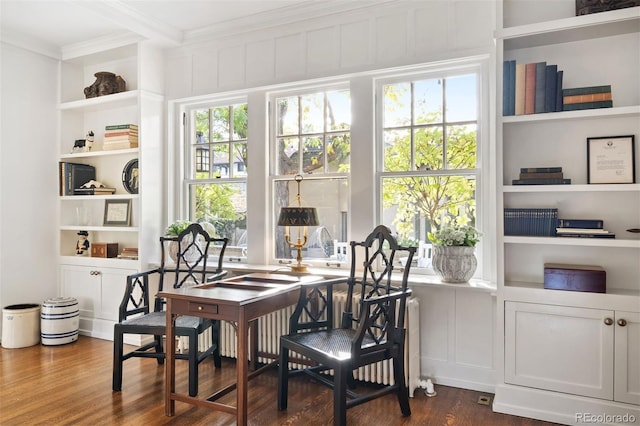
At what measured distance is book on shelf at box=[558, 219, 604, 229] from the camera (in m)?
2.54

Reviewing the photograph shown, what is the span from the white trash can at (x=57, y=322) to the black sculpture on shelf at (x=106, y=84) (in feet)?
6.95

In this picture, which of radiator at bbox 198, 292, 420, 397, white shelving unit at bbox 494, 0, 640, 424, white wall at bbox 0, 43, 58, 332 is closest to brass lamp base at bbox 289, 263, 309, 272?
radiator at bbox 198, 292, 420, 397

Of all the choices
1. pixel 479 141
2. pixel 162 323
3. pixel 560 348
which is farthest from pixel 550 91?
pixel 162 323

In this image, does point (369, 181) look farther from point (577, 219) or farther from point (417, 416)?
point (417, 416)

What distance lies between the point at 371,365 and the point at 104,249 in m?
2.99

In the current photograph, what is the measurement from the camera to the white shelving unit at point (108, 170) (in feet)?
13.4

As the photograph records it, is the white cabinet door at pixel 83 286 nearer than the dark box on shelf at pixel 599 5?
No

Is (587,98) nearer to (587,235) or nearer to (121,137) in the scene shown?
(587,235)

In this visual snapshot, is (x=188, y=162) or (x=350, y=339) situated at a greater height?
(x=188, y=162)

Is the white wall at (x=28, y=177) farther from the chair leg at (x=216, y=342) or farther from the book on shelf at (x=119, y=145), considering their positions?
the chair leg at (x=216, y=342)

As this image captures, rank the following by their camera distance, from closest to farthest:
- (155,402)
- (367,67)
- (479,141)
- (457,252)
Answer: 1. (155,402)
2. (457,252)
3. (479,141)
4. (367,67)

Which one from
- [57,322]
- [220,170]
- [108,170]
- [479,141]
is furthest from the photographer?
[108,170]

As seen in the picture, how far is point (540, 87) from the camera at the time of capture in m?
2.64

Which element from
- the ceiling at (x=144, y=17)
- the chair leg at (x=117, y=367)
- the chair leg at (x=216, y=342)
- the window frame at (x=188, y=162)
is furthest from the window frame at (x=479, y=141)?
the chair leg at (x=117, y=367)
